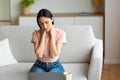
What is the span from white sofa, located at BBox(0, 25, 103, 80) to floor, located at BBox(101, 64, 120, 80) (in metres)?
0.87

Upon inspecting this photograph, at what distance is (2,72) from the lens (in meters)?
3.26

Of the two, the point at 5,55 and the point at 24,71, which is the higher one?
the point at 5,55

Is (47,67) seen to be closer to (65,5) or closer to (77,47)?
(77,47)

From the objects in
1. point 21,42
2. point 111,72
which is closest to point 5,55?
point 21,42

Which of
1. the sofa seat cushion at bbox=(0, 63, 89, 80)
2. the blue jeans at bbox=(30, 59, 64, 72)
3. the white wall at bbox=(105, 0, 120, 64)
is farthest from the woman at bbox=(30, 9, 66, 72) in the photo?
the white wall at bbox=(105, 0, 120, 64)

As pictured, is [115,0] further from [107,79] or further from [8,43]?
[8,43]

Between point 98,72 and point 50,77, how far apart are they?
0.56 m

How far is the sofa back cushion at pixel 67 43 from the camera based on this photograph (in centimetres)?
354

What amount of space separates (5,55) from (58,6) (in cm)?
213

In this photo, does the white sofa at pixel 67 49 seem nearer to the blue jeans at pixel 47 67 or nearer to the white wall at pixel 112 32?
the blue jeans at pixel 47 67

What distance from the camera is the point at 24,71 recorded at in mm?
3240

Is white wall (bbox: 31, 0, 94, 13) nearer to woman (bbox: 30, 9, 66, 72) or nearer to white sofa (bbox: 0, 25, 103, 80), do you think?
white sofa (bbox: 0, 25, 103, 80)

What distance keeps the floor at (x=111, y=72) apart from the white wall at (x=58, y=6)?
3.57ft

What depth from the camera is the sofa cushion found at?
346 centimetres
